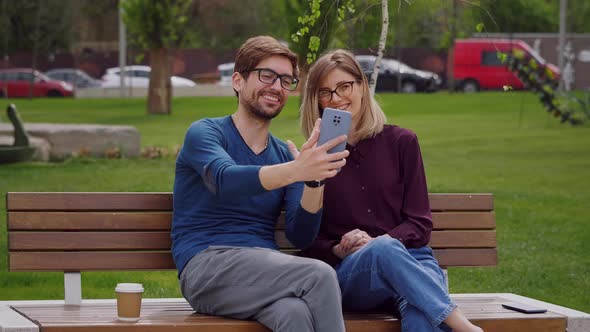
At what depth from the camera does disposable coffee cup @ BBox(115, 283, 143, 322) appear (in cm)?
438

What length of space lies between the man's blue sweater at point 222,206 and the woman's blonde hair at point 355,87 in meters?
0.22

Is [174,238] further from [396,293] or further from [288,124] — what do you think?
[288,124]

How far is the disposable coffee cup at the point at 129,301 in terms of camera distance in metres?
4.38

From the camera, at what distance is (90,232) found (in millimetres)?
5156

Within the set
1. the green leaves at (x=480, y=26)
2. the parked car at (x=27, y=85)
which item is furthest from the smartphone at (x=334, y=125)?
the parked car at (x=27, y=85)

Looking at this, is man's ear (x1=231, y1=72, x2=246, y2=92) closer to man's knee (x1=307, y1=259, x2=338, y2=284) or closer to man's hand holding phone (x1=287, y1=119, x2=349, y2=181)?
man's hand holding phone (x1=287, y1=119, x2=349, y2=181)

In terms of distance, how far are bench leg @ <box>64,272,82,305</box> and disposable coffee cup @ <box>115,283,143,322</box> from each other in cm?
70

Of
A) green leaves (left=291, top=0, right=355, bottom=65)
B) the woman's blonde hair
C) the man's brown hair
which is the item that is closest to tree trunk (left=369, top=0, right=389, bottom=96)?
green leaves (left=291, top=0, right=355, bottom=65)

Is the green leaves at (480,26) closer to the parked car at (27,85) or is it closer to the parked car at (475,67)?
the parked car at (475,67)

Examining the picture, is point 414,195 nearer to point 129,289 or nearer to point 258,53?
point 258,53

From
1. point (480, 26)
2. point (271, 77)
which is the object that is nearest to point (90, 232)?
point (271, 77)

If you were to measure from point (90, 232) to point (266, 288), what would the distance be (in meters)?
1.10

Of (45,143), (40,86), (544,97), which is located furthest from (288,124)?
(40,86)

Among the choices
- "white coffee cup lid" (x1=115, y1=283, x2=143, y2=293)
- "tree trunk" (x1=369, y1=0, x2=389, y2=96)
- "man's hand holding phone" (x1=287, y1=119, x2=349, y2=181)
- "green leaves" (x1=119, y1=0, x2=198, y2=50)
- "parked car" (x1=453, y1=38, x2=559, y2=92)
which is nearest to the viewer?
"man's hand holding phone" (x1=287, y1=119, x2=349, y2=181)
